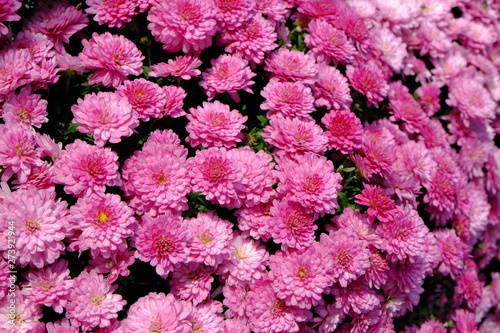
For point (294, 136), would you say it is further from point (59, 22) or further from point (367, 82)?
point (59, 22)

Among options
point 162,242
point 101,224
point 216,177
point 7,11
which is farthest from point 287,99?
point 7,11

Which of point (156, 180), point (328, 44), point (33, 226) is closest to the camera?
point (33, 226)

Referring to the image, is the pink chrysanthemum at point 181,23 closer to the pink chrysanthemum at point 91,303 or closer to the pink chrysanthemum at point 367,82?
the pink chrysanthemum at point 367,82

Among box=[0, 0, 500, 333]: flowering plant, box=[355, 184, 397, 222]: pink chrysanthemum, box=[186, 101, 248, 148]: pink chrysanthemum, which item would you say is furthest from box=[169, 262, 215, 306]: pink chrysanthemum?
box=[355, 184, 397, 222]: pink chrysanthemum

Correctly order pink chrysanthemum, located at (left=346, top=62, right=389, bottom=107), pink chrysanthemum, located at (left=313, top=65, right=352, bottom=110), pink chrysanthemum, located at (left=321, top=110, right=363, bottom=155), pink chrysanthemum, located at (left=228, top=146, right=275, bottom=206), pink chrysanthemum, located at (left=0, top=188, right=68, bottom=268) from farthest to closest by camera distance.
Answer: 1. pink chrysanthemum, located at (left=346, top=62, right=389, bottom=107)
2. pink chrysanthemum, located at (left=313, top=65, right=352, bottom=110)
3. pink chrysanthemum, located at (left=321, top=110, right=363, bottom=155)
4. pink chrysanthemum, located at (left=228, top=146, right=275, bottom=206)
5. pink chrysanthemum, located at (left=0, top=188, right=68, bottom=268)

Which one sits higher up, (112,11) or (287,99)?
(112,11)

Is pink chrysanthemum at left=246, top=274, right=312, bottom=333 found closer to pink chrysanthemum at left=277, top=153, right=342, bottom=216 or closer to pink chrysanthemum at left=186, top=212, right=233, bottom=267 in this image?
pink chrysanthemum at left=186, top=212, right=233, bottom=267
